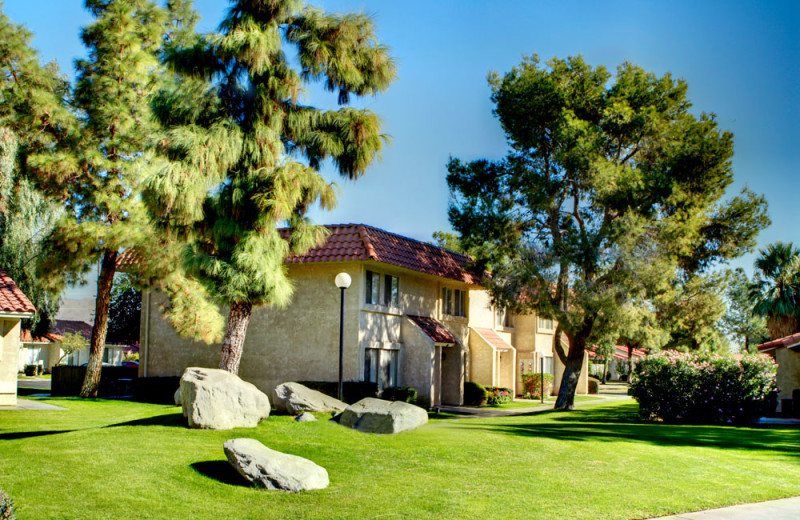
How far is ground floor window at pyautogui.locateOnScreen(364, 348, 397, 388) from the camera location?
85.1 feet

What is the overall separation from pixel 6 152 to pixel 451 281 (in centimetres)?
2034

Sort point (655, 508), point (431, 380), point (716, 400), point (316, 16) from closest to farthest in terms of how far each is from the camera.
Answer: point (655, 508), point (316, 16), point (716, 400), point (431, 380)

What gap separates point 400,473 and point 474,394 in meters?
20.1

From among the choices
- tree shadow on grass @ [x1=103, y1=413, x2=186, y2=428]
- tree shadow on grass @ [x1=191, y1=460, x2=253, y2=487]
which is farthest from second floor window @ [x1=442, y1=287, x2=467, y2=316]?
tree shadow on grass @ [x1=191, y1=460, x2=253, y2=487]

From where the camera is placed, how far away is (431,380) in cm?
2736

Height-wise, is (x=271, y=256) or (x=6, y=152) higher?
(x=6, y=152)

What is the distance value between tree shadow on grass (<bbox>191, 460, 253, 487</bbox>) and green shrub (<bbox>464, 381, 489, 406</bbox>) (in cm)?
2062

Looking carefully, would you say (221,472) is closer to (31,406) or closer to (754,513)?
(754,513)

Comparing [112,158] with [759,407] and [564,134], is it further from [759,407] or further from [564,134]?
[759,407]

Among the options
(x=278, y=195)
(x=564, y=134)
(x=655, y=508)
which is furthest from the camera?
(x=564, y=134)

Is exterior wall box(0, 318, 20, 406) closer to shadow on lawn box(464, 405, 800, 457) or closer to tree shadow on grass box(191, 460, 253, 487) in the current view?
tree shadow on grass box(191, 460, 253, 487)

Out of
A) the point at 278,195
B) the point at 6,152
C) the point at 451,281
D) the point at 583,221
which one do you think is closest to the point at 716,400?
the point at 583,221

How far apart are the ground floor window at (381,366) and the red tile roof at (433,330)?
5.09 feet

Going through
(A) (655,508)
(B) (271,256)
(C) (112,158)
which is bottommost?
(A) (655,508)
